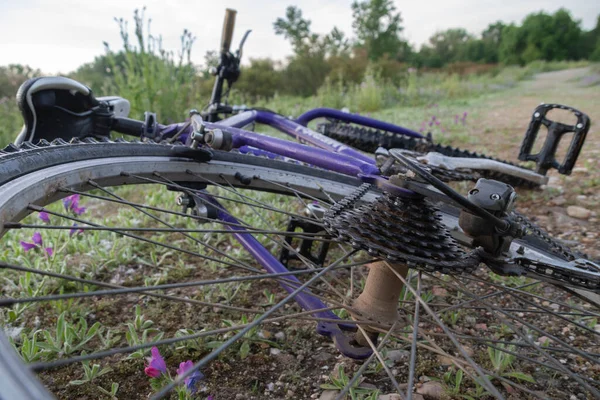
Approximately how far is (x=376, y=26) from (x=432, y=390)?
2406 cm

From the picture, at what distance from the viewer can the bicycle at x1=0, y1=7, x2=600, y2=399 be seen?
0.80 meters

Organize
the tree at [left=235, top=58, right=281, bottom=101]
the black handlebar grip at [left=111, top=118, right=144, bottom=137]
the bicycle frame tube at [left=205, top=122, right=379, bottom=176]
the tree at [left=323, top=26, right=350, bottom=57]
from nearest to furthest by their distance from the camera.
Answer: the bicycle frame tube at [left=205, top=122, right=379, bottom=176] → the black handlebar grip at [left=111, top=118, right=144, bottom=137] → the tree at [left=235, top=58, right=281, bottom=101] → the tree at [left=323, top=26, right=350, bottom=57]

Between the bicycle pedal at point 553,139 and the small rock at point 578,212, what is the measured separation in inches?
26.4

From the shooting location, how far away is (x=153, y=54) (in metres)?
3.99

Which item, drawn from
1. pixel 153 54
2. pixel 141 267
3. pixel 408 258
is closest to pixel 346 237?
pixel 408 258

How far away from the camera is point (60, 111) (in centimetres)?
164

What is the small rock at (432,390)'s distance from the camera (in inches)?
43.4

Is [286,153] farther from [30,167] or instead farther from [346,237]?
[30,167]

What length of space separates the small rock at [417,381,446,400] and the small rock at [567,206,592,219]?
1.68 meters

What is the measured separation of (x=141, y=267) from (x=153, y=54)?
2.84 meters

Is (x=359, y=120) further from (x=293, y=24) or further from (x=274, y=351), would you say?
(x=293, y=24)

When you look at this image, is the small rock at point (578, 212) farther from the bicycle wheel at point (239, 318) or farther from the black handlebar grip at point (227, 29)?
the black handlebar grip at point (227, 29)

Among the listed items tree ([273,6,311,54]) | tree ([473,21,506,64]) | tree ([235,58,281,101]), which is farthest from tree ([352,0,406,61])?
tree ([473,21,506,64])

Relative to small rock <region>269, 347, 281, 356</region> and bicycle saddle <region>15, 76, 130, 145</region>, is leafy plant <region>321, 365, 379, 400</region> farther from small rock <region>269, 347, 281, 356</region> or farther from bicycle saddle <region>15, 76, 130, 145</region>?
bicycle saddle <region>15, 76, 130, 145</region>
